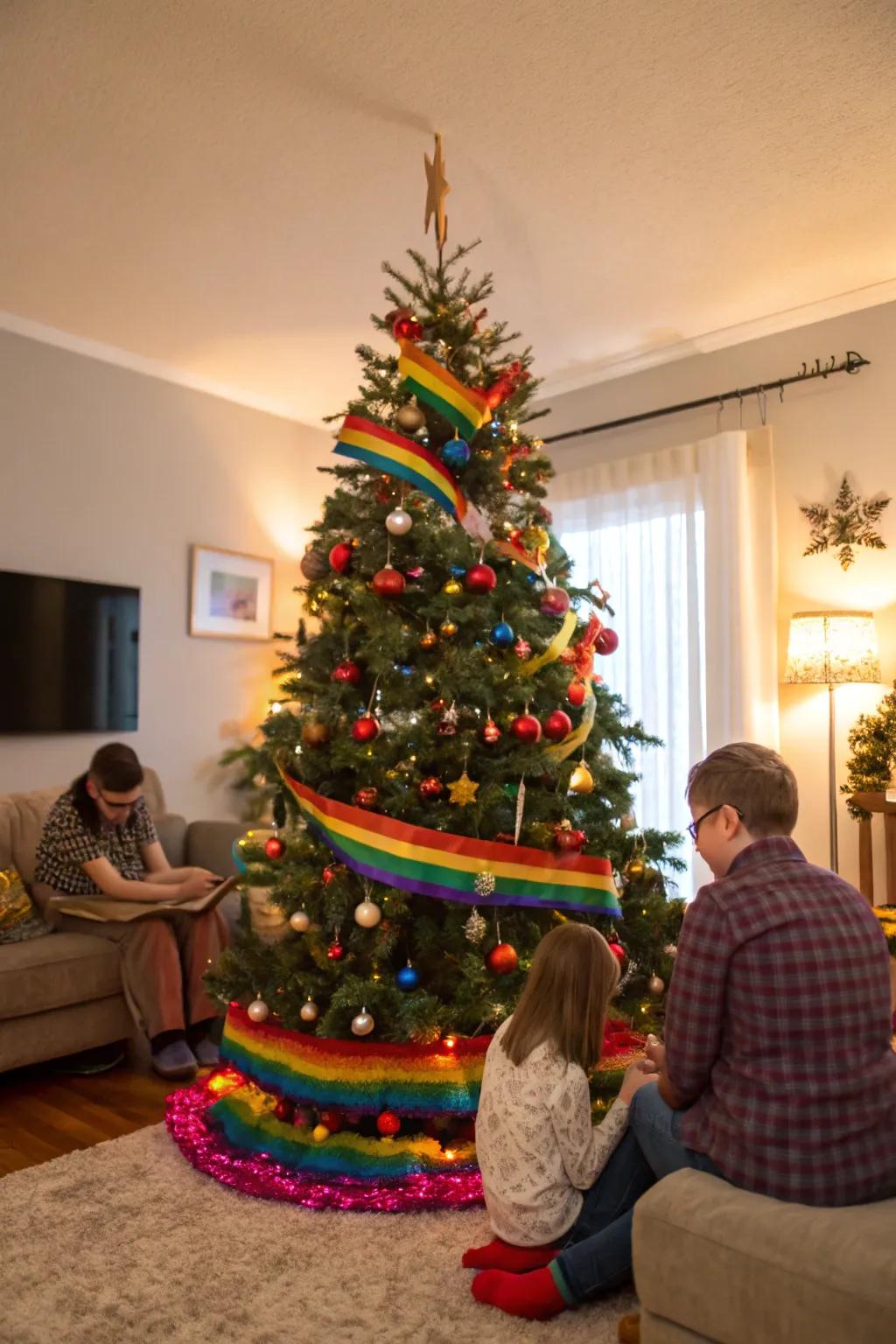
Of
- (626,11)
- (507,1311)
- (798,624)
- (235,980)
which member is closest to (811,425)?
(798,624)

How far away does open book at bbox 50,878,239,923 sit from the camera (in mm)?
3244

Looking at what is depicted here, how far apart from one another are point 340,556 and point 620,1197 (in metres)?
1.59

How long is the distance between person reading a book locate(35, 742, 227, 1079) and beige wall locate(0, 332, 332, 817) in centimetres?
110

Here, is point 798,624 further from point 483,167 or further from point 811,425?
point 483,167

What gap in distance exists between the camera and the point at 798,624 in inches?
157

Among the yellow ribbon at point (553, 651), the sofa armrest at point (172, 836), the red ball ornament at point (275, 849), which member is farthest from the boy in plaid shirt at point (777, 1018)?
the sofa armrest at point (172, 836)

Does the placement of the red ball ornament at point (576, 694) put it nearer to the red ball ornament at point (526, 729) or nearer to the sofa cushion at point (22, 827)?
the red ball ornament at point (526, 729)

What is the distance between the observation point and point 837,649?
3859mm

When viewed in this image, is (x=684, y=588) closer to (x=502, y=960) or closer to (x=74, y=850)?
(x=502, y=960)

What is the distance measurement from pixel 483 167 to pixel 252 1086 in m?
2.80

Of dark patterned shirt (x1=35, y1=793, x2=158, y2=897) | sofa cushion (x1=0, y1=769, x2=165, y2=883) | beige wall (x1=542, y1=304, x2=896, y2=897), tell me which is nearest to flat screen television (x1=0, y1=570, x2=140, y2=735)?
sofa cushion (x1=0, y1=769, x2=165, y2=883)

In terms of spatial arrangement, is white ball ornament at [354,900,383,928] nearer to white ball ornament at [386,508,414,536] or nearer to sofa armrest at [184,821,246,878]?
white ball ornament at [386,508,414,536]

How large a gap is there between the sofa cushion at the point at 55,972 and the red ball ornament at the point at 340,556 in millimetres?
1571

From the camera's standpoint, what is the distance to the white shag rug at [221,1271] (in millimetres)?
1728
